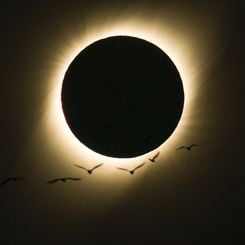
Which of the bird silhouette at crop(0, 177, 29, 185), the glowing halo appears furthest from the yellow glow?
the bird silhouette at crop(0, 177, 29, 185)

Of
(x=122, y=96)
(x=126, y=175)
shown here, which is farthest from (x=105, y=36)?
(x=126, y=175)

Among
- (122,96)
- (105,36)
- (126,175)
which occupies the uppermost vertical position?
(105,36)

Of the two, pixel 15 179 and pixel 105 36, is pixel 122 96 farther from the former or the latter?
pixel 15 179

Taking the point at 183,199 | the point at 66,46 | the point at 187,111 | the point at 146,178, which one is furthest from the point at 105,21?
the point at 183,199

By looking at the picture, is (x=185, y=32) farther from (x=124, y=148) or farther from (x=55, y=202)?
(x=55, y=202)

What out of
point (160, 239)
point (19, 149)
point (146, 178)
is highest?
point (19, 149)

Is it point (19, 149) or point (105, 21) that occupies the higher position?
point (105, 21)
